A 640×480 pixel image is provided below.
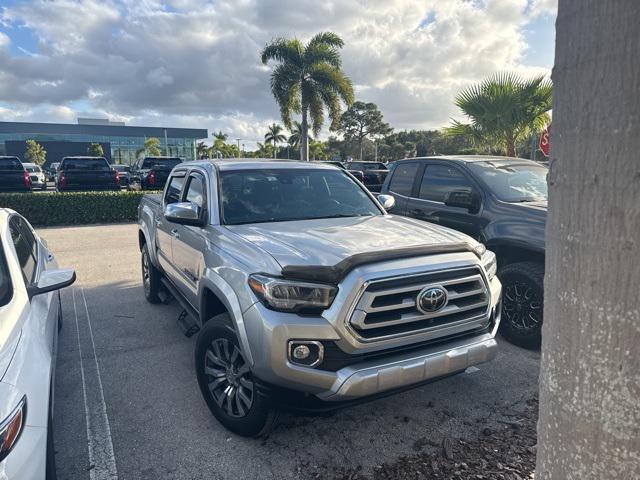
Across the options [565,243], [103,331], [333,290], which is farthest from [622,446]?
[103,331]

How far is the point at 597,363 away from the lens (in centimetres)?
125

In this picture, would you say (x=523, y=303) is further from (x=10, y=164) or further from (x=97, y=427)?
(x=10, y=164)

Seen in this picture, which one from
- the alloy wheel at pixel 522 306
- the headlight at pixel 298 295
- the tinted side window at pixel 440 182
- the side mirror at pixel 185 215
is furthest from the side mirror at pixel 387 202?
the headlight at pixel 298 295

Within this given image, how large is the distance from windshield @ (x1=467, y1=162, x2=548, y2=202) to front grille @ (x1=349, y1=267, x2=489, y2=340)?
228 centimetres

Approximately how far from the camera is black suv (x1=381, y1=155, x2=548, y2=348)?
172 inches

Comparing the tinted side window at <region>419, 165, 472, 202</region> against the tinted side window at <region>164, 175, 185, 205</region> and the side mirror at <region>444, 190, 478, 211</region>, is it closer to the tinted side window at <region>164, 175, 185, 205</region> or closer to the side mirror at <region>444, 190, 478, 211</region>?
the side mirror at <region>444, 190, 478, 211</region>

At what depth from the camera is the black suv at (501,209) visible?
4375 millimetres

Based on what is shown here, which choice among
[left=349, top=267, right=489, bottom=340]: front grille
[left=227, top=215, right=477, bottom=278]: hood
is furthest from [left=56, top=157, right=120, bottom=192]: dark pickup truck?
[left=349, top=267, right=489, bottom=340]: front grille

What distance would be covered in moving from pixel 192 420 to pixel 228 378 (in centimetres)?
55

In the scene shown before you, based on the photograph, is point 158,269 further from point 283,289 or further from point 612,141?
point 612,141

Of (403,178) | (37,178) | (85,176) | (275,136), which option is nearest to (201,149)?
(275,136)

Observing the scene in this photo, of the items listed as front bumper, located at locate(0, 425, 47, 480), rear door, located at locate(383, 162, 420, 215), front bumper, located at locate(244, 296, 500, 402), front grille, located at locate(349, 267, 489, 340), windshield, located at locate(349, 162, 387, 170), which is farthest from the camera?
windshield, located at locate(349, 162, 387, 170)

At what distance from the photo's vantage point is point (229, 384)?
3.01m

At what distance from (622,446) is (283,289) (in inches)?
67.3
